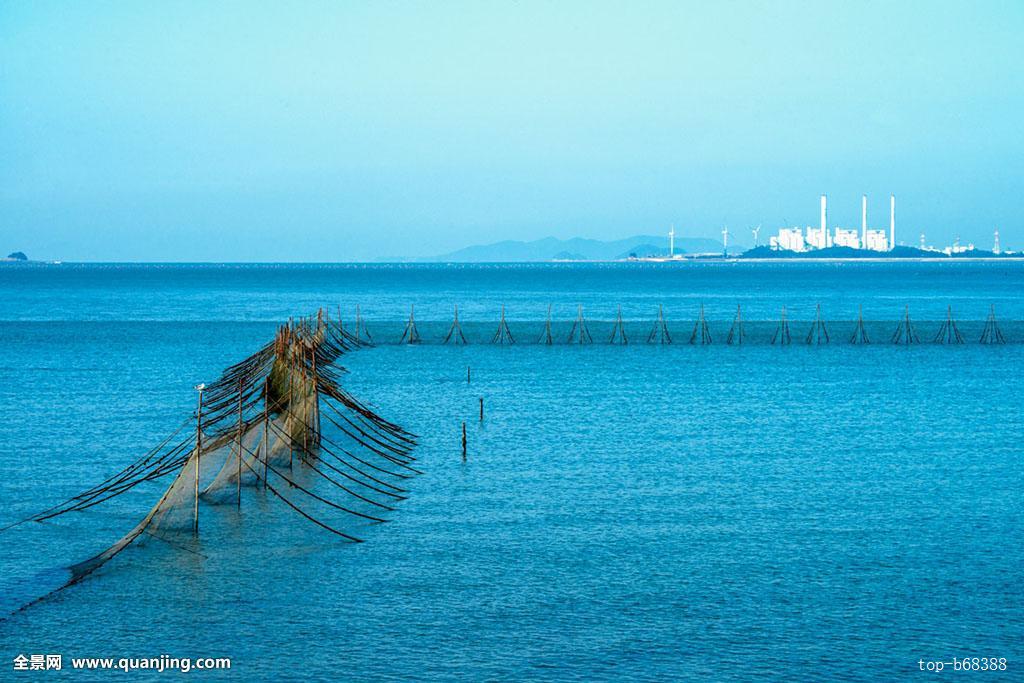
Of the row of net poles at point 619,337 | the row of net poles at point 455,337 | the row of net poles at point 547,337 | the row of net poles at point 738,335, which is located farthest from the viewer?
the row of net poles at point 455,337

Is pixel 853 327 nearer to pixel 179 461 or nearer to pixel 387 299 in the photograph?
pixel 179 461

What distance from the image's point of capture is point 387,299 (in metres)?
148

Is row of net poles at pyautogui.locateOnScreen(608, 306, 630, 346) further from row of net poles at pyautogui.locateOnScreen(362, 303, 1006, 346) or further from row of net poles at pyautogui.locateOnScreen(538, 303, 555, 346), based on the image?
Result: row of net poles at pyautogui.locateOnScreen(538, 303, 555, 346)

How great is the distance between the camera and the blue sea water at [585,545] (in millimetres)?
16922

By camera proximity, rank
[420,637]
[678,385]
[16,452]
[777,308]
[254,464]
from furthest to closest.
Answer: [777,308] < [678,385] < [16,452] < [254,464] < [420,637]

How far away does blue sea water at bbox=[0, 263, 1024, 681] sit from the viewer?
16.9m

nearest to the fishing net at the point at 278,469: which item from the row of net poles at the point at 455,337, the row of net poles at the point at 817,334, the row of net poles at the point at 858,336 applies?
the row of net poles at the point at 455,337

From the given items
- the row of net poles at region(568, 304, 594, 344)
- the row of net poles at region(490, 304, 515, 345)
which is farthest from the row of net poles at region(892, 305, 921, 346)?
the row of net poles at region(490, 304, 515, 345)

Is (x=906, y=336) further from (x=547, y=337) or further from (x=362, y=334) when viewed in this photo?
(x=362, y=334)

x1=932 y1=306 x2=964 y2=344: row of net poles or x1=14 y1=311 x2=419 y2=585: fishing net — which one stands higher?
x1=932 y1=306 x2=964 y2=344: row of net poles

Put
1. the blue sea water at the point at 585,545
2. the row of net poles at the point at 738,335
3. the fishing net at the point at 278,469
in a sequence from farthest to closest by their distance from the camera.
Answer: the row of net poles at the point at 738,335, the fishing net at the point at 278,469, the blue sea water at the point at 585,545

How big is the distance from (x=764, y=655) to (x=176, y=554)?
37.4ft

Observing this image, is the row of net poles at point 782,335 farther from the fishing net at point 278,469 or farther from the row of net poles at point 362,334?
the fishing net at point 278,469

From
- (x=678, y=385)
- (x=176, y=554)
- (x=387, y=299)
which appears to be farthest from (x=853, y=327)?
(x=387, y=299)
